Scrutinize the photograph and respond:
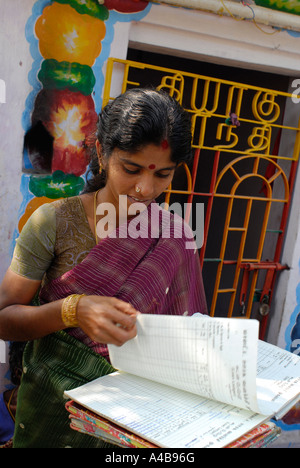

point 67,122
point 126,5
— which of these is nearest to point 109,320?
point 67,122

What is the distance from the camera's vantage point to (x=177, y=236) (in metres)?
1.54

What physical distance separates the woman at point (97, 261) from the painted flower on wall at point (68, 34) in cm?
75

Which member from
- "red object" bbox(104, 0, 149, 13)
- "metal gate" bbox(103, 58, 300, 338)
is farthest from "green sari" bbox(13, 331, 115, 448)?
"red object" bbox(104, 0, 149, 13)

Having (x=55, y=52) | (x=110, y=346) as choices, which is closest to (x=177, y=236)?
(x=110, y=346)

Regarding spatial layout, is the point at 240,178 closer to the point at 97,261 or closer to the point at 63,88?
the point at 63,88

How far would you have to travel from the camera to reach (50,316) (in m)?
1.24

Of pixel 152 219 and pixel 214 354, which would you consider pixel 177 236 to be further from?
pixel 214 354

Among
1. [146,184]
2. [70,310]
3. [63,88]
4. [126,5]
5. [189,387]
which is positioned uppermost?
[126,5]

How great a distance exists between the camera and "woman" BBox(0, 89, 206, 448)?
134 cm

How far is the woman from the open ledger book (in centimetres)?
20

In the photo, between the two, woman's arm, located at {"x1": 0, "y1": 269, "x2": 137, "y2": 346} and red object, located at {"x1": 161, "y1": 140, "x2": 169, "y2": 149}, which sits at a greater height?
red object, located at {"x1": 161, "y1": 140, "x2": 169, "y2": 149}

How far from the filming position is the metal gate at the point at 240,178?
2.39m

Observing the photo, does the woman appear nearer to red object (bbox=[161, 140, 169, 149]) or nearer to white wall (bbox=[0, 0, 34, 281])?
red object (bbox=[161, 140, 169, 149])

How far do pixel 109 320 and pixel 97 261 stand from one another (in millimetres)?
332
